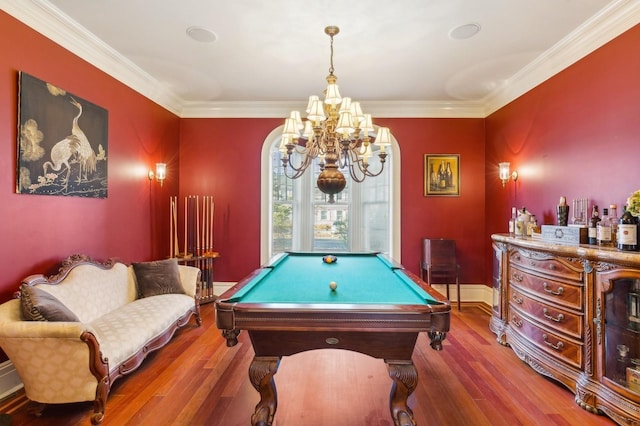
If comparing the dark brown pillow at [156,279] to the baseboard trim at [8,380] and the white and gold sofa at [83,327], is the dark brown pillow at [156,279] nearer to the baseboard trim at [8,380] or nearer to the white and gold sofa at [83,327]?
the white and gold sofa at [83,327]

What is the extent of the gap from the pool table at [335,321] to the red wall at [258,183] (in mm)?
2713

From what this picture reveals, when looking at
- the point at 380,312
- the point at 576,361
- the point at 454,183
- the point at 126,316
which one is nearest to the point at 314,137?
the point at 380,312

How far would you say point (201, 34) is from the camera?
9.73 ft

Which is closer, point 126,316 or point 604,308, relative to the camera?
point 604,308

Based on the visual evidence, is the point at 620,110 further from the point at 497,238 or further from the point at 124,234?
the point at 124,234

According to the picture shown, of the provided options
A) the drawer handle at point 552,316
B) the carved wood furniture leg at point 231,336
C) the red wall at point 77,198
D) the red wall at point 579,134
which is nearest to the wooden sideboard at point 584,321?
the drawer handle at point 552,316

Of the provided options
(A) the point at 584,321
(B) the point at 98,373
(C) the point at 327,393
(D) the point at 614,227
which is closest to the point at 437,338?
(C) the point at 327,393

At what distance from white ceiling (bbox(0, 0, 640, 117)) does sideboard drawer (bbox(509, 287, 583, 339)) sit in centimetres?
229

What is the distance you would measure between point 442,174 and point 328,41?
2.72m

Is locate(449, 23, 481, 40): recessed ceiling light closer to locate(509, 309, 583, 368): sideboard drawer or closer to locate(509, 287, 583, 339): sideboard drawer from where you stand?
locate(509, 287, 583, 339): sideboard drawer

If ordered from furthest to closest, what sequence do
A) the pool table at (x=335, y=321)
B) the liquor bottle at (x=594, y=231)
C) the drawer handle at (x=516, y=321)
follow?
the drawer handle at (x=516, y=321), the liquor bottle at (x=594, y=231), the pool table at (x=335, y=321)

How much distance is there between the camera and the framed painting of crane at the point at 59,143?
2.52 metres

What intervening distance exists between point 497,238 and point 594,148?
1.17 meters

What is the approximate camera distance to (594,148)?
286 cm
